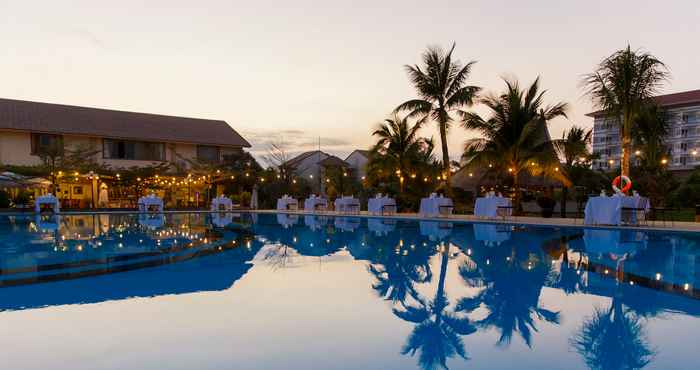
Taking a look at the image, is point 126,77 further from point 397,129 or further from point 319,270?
point 319,270

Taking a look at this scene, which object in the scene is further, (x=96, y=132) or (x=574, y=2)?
(x=96, y=132)

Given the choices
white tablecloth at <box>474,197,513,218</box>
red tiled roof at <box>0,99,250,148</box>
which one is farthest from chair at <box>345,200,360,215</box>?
red tiled roof at <box>0,99,250,148</box>

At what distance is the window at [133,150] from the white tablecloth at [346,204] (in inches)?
584

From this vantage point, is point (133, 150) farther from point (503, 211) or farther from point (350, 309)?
point (350, 309)

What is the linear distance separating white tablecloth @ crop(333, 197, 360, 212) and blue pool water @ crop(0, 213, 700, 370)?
13.3 metres

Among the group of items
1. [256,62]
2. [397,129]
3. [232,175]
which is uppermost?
[256,62]

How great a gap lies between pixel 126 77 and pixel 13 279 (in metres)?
22.8

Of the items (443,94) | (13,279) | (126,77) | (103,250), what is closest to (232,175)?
(126,77)

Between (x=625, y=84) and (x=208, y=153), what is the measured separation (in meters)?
26.3

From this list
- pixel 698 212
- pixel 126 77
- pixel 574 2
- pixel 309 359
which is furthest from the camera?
pixel 126 77

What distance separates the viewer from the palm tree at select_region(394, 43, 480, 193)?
1817 centimetres

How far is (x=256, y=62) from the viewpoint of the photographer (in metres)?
21.4

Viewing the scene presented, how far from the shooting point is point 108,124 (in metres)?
28.5

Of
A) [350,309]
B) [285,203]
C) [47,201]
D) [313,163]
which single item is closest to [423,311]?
[350,309]
